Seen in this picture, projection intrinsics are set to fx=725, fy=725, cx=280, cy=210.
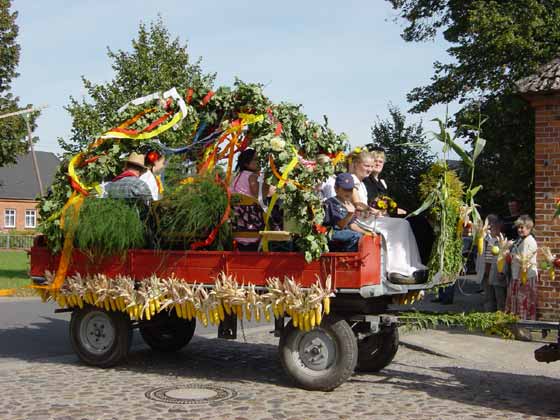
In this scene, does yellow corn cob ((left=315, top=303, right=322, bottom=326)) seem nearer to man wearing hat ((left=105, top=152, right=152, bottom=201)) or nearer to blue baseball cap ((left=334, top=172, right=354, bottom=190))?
blue baseball cap ((left=334, top=172, right=354, bottom=190))

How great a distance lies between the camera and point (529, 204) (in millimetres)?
13156

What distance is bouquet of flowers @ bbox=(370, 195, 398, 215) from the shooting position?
7813mm

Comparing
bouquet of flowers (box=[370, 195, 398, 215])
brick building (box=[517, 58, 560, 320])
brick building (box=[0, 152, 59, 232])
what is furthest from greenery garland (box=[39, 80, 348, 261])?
brick building (box=[0, 152, 59, 232])

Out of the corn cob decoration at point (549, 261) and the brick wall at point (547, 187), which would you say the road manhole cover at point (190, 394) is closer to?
the corn cob decoration at point (549, 261)

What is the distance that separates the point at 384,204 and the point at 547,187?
3.88 metres

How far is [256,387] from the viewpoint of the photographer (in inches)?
283

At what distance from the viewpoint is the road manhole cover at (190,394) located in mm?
6613

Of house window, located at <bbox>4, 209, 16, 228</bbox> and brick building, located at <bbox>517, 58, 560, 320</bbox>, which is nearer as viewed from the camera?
brick building, located at <bbox>517, 58, 560, 320</bbox>

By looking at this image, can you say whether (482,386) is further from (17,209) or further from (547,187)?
(17,209)

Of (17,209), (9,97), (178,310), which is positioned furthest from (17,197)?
(178,310)

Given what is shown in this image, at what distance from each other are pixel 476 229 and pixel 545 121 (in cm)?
449

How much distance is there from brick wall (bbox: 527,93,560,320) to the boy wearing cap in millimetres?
4622

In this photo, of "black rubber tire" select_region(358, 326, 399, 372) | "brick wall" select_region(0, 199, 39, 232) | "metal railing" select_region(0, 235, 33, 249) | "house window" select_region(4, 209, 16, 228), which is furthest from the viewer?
"house window" select_region(4, 209, 16, 228)

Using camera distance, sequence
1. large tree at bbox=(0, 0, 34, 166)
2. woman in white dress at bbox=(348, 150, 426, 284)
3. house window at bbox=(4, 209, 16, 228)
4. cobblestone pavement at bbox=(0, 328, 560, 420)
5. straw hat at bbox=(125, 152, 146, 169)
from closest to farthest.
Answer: cobblestone pavement at bbox=(0, 328, 560, 420) → woman in white dress at bbox=(348, 150, 426, 284) → straw hat at bbox=(125, 152, 146, 169) → large tree at bbox=(0, 0, 34, 166) → house window at bbox=(4, 209, 16, 228)
